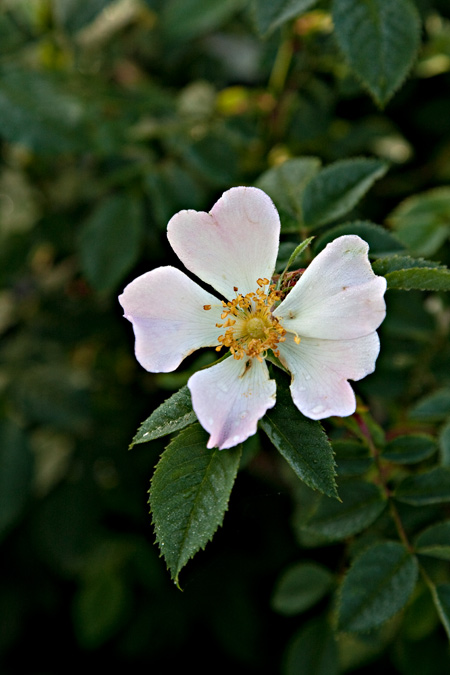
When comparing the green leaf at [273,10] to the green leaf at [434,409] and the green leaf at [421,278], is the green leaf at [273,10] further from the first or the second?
the green leaf at [434,409]

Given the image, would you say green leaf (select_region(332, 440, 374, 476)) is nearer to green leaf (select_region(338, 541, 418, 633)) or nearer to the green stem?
green leaf (select_region(338, 541, 418, 633))

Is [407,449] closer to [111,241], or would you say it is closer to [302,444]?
[302,444]

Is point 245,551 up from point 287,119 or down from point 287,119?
down

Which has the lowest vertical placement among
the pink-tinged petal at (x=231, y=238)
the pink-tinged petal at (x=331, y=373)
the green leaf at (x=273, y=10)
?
the pink-tinged petal at (x=331, y=373)

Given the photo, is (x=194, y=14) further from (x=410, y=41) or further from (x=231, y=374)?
(x=231, y=374)

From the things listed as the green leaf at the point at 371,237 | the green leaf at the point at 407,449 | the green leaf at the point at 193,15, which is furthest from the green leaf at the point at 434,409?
the green leaf at the point at 193,15

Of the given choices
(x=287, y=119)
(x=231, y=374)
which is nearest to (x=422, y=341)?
(x=287, y=119)
